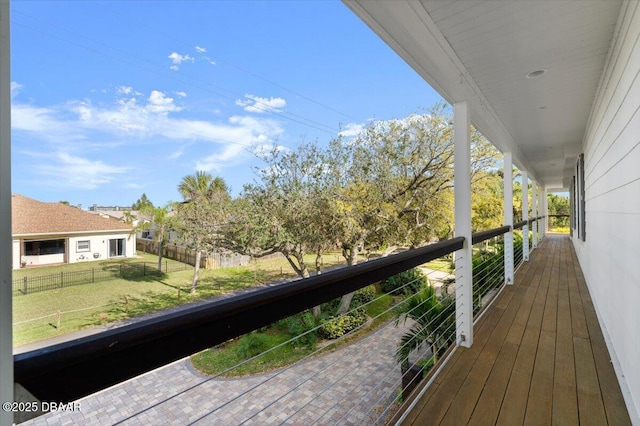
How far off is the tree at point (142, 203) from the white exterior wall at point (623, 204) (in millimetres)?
10311

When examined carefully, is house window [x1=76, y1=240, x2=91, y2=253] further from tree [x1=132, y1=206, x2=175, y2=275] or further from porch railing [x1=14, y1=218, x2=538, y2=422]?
porch railing [x1=14, y1=218, x2=538, y2=422]

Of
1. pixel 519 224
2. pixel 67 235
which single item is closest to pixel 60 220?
pixel 67 235

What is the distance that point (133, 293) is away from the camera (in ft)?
34.0

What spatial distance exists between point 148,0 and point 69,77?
3.02 meters

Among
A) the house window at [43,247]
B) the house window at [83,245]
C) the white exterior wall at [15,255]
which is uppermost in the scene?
the white exterior wall at [15,255]

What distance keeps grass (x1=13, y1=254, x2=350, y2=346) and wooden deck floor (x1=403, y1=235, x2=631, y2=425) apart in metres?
6.66

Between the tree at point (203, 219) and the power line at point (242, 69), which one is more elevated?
the power line at point (242, 69)

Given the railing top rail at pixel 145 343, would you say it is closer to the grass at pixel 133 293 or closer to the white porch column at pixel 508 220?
the white porch column at pixel 508 220

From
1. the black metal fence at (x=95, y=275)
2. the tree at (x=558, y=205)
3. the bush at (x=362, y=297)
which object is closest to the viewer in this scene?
the black metal fence at (x=95, y=275)

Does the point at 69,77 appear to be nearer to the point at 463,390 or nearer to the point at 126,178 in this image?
the point at 126,178

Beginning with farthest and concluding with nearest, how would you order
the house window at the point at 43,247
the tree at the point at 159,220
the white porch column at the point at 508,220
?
the tree at the point at 159,220 < the white porch column at the point at 508,220 < the house window at the point at 43,247

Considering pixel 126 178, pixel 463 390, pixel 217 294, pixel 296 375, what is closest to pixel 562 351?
pixel 463 390

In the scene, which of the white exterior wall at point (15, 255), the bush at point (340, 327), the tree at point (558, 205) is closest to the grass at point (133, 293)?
the bush at point (340, 327)

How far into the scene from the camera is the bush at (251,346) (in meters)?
6.86
